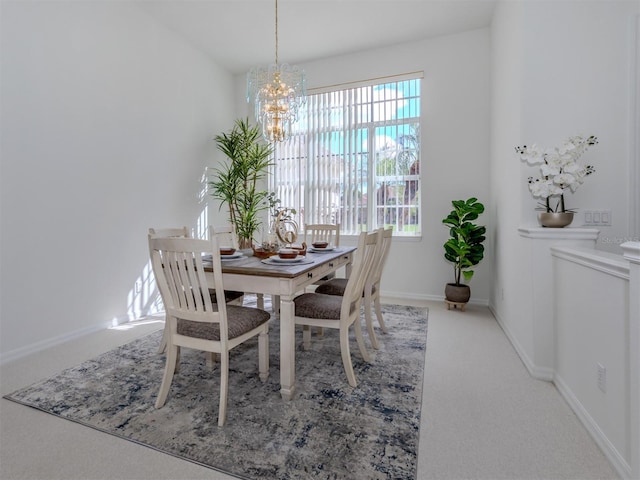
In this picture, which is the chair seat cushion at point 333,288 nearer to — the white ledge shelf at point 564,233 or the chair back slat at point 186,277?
the chair back slat at point 186,277

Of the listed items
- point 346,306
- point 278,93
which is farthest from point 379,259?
point 278,93

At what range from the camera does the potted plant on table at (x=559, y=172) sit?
2174 millimetres

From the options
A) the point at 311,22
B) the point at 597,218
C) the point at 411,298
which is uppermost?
the point at 311,22

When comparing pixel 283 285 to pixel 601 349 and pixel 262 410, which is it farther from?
pixel 601 349

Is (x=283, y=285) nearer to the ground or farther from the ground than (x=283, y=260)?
nearer to the ground

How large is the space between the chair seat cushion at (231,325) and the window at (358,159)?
294 cm

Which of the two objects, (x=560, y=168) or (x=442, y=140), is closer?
(x=560, y=168)

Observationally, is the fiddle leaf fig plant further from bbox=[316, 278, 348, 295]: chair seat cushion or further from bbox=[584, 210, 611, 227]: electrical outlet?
bbox=[316, 278, 348, 295]: chair seat cushion

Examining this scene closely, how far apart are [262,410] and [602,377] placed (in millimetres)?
1741

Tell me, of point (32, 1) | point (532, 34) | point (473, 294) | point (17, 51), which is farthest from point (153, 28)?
point (473, 294)

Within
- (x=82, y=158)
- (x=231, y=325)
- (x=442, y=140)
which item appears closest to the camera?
(x=231, y=325)

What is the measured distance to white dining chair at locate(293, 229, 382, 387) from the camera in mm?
2109

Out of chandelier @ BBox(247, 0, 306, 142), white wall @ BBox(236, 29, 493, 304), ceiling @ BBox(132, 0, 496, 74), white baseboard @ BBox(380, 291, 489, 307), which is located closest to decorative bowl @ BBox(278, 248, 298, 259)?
chandelier @ BBox(247, 0, 306, 142)

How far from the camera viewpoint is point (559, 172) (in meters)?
2.21
